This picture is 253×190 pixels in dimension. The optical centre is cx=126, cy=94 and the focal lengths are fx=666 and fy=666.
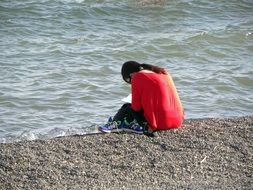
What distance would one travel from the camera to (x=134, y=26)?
1625cm

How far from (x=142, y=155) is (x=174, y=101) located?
1.09 m

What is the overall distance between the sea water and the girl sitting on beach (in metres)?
1.02

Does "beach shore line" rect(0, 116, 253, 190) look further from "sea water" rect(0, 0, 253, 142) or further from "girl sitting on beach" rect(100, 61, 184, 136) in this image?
"sea water" rect(0, 0, 253, 142)

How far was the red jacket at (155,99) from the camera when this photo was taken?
7602 millimetres

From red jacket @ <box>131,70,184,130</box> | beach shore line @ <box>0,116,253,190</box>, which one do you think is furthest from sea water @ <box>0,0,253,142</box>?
beach shore line @ <box>0,116,253,190</box>

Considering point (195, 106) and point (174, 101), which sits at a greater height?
point (174, 101)

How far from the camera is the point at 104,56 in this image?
507 inches

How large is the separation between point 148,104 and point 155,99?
100 mm

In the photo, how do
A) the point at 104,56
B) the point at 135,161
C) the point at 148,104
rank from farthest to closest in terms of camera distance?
the point at 104,56 → the point at 148,104 → the point at 135,161

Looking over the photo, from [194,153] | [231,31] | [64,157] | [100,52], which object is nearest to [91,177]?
[64,157]

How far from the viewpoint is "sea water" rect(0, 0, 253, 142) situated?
9.73m

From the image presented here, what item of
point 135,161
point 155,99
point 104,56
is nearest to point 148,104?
point 155,99

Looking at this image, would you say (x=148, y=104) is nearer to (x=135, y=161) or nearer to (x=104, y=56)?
(x=135, y=161)

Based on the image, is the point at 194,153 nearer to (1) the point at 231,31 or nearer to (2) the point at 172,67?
(2) the point at 172,67
